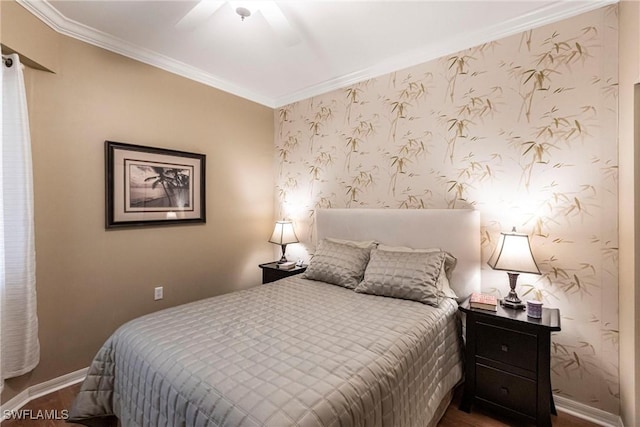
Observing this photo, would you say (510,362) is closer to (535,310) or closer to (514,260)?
(535,310)

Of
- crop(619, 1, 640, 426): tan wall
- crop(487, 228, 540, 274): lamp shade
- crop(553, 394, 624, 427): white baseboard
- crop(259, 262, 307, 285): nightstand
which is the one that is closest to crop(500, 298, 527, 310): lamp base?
crop(487, 228, 540, 274): lamp shade

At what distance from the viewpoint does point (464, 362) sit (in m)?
2.03

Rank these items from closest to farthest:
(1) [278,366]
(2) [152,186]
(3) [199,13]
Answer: (1) [278,366] → (3) [199,13] → (2) [152,186]

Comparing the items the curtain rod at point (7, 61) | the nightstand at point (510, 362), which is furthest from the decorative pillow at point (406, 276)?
the curtain rod at point (7, 61)

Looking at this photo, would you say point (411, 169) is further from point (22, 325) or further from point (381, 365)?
point (22, 325)

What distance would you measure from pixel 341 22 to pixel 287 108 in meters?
1.59

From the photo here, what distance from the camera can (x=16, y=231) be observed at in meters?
1.80

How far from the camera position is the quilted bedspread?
101 cm

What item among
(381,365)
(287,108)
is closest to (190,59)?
(287,108)

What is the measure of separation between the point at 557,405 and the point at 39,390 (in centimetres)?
357

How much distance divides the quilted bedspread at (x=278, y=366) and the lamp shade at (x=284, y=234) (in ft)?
4.14

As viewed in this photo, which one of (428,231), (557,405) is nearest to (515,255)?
(428,231)

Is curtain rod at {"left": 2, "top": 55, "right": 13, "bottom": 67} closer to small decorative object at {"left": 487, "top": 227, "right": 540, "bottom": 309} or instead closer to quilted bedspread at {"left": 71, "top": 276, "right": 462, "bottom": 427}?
quilted bedspread at {"left": 71, "top": 276, "right": 462, "bottom": 427}

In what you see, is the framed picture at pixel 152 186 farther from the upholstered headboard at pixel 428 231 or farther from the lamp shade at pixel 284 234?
the upholstered headboard at pixel 428 231
